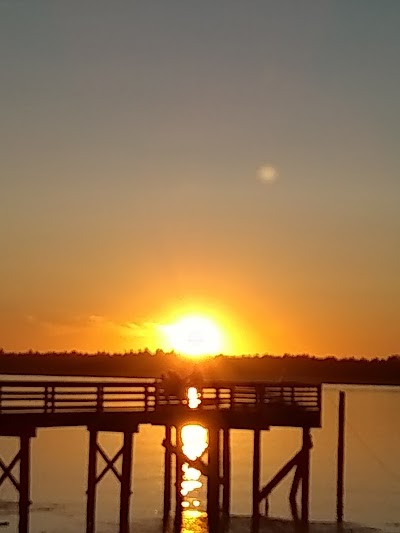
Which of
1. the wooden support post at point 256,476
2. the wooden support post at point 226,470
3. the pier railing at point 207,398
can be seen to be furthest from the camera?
the wooden support post at point 226,470

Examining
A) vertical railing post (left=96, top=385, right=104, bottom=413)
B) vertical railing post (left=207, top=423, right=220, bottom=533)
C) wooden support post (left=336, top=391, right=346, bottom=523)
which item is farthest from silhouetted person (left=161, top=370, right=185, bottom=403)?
wooden support post (left=336, top=391, right=346, bottom=523)

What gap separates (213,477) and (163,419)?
12.5 ft

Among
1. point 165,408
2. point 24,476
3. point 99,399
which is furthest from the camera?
point 165,408

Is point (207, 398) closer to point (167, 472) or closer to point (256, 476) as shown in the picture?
point (256, 476)

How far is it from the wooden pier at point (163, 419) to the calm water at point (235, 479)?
263 cm

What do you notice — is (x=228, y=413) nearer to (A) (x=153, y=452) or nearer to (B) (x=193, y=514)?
(B) (x=193, y=514)

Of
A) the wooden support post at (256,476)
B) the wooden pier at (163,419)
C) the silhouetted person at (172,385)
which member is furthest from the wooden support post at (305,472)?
the silhouetted person at (172,385)

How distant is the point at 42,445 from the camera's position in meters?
→ 85.5

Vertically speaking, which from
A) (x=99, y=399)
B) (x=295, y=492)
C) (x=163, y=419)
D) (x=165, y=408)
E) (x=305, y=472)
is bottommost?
(x=295, y=492)

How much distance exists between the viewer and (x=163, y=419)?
118 feet

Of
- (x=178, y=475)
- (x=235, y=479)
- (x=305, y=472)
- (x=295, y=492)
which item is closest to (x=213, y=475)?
(x=178, y=475)

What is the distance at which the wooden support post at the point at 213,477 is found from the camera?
126 feet

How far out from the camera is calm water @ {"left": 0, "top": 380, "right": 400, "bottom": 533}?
46250 mm

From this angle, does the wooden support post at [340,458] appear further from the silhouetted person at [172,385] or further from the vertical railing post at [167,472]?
the silhouetted person at [172,385]
